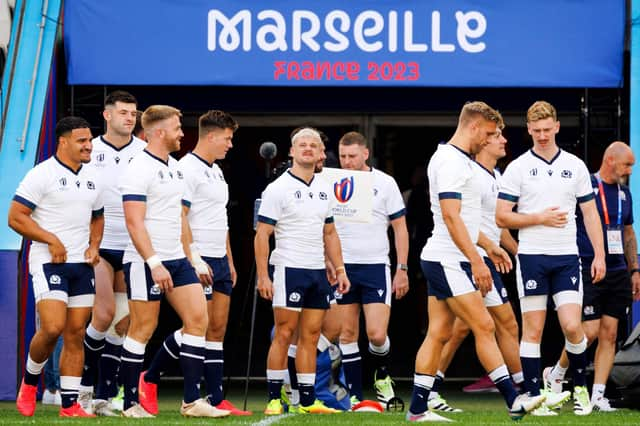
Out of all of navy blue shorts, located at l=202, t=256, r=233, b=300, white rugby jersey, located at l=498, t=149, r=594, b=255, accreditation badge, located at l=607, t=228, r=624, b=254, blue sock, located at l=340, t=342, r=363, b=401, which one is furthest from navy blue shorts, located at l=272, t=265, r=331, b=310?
accreditation badge, located at l=607, t=228, r=624, b=254

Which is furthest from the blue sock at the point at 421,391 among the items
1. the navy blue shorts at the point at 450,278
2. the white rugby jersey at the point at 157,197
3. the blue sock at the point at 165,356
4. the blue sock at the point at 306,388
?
the blue sock at the point at 165,356

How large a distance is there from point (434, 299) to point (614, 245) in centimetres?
247

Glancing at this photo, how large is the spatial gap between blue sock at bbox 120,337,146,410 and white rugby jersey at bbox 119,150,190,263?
575 mm

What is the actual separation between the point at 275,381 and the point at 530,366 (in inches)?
73.1

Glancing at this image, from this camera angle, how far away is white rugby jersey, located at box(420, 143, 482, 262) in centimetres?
851

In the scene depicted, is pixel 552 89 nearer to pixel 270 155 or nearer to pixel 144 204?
pixel 270 155

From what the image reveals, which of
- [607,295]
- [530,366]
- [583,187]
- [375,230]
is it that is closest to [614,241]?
[607,295]

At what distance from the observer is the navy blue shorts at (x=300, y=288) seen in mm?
9867

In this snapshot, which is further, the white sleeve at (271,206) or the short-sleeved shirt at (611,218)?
the short-sleeved shirt at (611,218)

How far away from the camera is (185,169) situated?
9781 millimetres

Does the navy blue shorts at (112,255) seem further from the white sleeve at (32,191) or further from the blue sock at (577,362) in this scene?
the blue sock at (577,362)

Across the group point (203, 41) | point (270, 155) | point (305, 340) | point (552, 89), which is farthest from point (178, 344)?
point (552, 89)

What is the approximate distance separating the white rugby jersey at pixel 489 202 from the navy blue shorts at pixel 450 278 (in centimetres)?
150

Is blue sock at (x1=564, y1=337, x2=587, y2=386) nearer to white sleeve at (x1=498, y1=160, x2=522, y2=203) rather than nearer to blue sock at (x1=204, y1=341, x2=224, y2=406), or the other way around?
white sleeve at (x1=498, y1=160, x2=522, y2=203)
